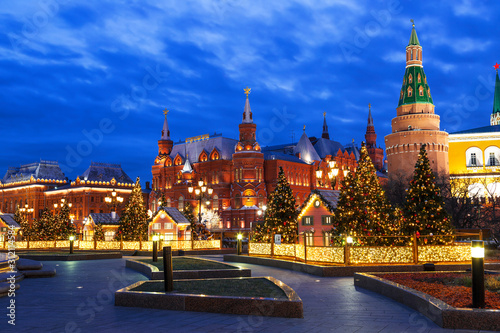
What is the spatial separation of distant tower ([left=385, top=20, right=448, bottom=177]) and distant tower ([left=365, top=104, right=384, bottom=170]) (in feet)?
205

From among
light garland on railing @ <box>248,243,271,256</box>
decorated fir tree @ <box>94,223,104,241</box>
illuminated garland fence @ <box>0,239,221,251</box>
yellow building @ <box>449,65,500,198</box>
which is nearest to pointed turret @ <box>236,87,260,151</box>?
yellow building @ <box>449,65,500,198</box>

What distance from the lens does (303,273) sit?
20156mm

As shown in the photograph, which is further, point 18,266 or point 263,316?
point 18,266

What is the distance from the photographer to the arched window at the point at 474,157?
86.3 m

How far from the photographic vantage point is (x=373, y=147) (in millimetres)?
148625

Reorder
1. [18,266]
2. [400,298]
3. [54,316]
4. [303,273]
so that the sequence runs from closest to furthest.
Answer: [54,316] → [400,298] → [18,266] → [303,273]

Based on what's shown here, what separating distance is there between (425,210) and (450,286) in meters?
12.0

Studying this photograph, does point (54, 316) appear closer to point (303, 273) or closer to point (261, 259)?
point (303, 273)

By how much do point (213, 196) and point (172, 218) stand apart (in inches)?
2118

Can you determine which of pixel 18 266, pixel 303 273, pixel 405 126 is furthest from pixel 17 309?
pixel 405 126

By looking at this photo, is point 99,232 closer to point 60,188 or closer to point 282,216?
point 282,216

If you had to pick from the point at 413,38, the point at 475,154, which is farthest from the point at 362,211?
the point at 475,154

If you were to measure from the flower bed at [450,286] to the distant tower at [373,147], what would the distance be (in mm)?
135888

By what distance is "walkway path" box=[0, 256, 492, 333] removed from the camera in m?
9.12
